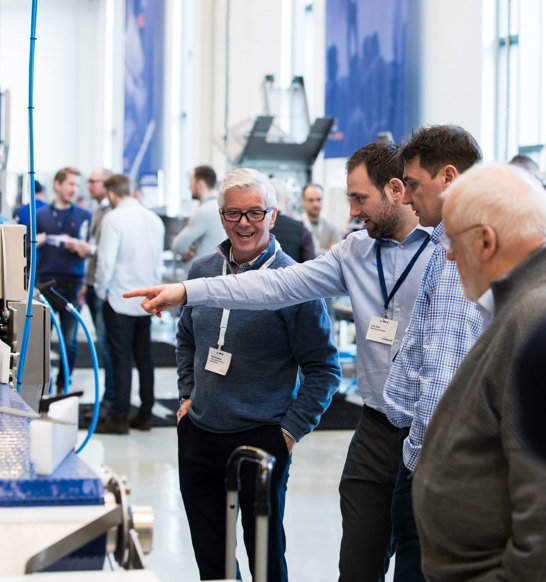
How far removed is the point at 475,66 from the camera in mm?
7391

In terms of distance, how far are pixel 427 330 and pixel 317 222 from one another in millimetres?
4911

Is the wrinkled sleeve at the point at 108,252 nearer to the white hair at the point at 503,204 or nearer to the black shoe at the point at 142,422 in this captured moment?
the black shoe at the point at 142,422

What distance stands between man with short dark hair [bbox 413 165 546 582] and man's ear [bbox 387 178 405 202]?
0.82 m

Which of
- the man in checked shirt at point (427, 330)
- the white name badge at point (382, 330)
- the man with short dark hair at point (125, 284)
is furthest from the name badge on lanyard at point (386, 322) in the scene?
the man with short dark hair at point (125, 284)

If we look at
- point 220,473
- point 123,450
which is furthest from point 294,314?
point 123,450

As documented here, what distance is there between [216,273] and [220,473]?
0.55 metres

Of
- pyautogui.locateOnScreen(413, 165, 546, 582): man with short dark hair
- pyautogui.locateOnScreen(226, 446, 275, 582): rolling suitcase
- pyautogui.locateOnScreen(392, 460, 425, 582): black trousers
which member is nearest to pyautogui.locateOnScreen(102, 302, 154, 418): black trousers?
pyautogui.locateOnScreen(392, 460, 425, 582): black trousers

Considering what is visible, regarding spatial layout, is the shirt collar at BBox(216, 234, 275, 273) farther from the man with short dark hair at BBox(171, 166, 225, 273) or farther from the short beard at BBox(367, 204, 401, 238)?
the man with short dark hair at BBox(171, 166, 225, 273)

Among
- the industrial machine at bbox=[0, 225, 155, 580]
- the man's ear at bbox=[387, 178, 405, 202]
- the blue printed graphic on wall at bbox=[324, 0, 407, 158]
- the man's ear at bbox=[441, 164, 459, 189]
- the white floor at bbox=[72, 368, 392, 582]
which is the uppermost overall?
the blue printed graphic on wall at bbox=[324, 0, 407, 158]

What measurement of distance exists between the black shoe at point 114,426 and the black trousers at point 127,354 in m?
0.03

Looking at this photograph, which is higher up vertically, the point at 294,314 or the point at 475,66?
the point at 475,66

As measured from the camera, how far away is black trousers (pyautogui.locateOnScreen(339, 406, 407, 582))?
212 cm

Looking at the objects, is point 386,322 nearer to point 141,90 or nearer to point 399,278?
point 399,278

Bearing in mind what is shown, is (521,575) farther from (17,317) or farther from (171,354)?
(171,354)
